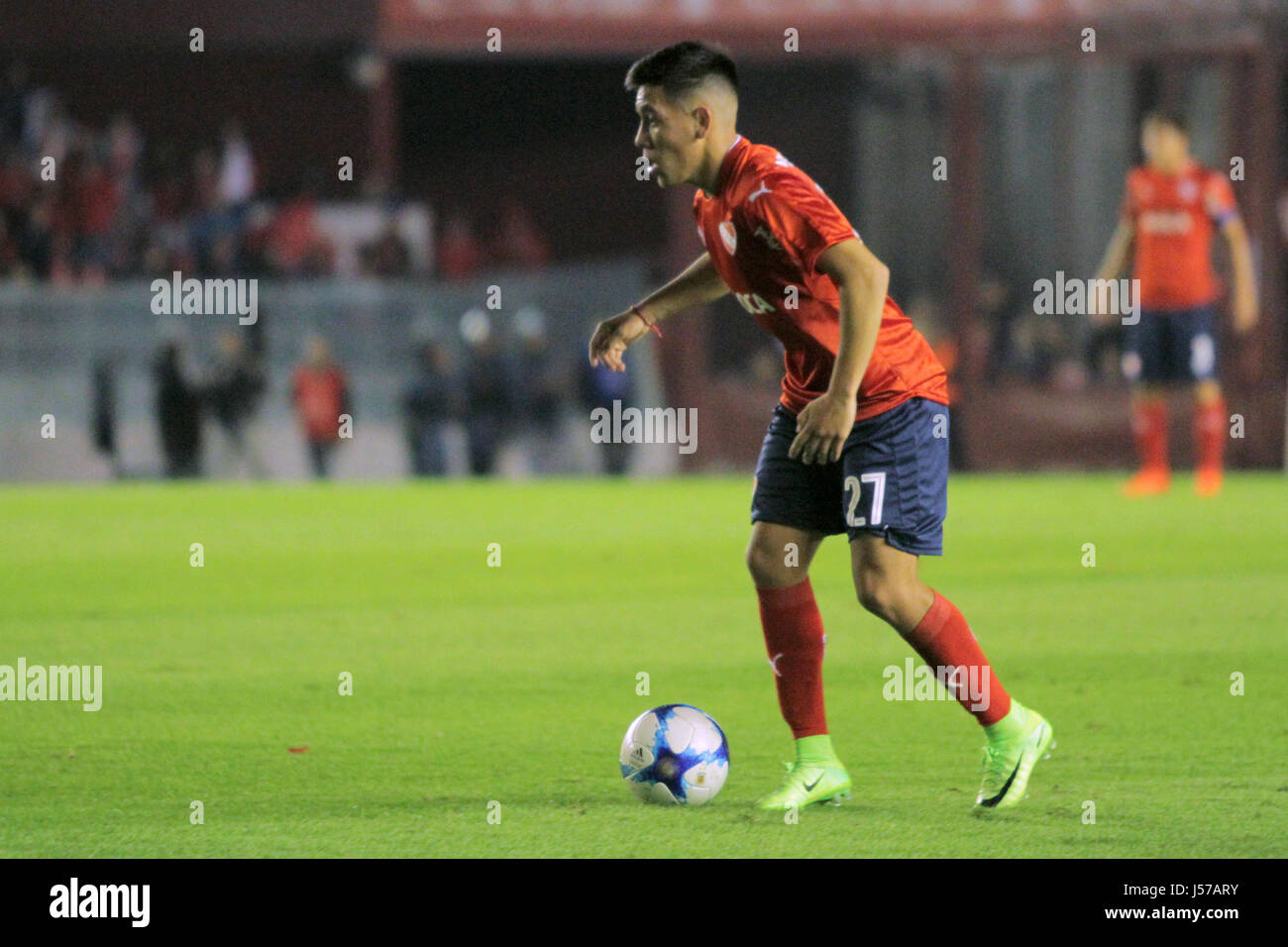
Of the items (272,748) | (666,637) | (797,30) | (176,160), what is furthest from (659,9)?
(272,748)

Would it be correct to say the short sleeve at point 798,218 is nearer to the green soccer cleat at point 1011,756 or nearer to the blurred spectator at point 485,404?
the green soccer cleat at point 1011,756

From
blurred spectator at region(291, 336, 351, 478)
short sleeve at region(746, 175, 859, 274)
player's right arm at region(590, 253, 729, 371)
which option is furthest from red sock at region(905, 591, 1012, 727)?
blurred spectator at region(291, 336, 351, 478)

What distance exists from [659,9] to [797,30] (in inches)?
63.3

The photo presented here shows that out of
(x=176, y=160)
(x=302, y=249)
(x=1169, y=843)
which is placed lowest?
(x=1169, y=843)

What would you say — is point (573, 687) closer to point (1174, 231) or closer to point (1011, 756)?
point (1011, 756)

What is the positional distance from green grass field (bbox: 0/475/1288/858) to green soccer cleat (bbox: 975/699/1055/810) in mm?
62

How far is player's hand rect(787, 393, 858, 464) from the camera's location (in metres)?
4.63

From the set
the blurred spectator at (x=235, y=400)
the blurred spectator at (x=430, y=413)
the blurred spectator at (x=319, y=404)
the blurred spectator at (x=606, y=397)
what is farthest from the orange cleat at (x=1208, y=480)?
the blurred spectator at (x=235, y=400)

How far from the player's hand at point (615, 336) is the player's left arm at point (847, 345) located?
97 cm

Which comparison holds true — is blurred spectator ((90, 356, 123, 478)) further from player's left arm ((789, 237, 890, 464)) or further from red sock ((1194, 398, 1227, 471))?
player's left arm ((789, 237, 890, 464))

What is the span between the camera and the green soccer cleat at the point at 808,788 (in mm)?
4934

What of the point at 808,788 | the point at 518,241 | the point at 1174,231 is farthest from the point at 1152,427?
the point at 518,241

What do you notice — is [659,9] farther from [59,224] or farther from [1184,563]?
[1184,563]

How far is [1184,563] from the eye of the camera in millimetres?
10508
